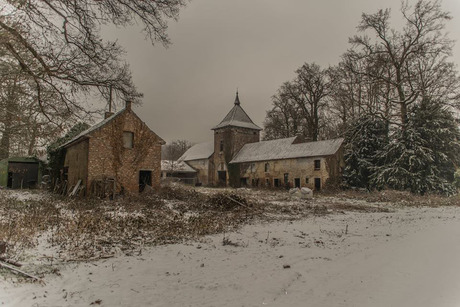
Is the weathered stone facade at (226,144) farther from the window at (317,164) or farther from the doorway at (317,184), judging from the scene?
the doorway at (317,184)

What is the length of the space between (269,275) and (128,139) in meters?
17.0

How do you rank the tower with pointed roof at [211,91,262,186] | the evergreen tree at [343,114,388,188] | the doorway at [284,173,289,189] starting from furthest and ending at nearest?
the tower with pointed roof at [211,91,262,186], the doorway at [284,173,289,189], the evergreen tree at [343,114,388,188]

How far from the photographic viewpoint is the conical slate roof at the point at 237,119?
41531 mm

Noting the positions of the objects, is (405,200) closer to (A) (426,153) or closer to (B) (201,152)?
(A) (426,153)

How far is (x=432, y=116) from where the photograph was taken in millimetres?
24172

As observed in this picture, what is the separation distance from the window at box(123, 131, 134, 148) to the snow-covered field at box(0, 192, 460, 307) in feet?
45.0

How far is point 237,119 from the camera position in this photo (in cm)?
4253

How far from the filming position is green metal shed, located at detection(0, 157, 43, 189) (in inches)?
1111

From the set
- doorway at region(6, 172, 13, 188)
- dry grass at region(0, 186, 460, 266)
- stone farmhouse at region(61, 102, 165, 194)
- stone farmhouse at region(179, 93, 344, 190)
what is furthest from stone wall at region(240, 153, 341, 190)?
doorway at region(6, 172, 13, 188)

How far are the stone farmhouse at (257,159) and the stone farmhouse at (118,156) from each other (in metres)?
15.9

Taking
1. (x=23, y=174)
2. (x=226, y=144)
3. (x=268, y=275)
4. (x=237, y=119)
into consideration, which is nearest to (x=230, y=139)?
(x=226, y=144)

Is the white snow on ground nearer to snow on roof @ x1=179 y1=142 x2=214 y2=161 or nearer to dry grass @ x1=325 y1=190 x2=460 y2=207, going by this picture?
dry grass @ x1=325 y1=190 x2=460 y2=207

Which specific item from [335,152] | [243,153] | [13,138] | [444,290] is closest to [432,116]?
[335,152]

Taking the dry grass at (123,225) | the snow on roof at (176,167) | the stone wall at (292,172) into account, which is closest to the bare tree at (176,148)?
the snow on roof at (176,167)
